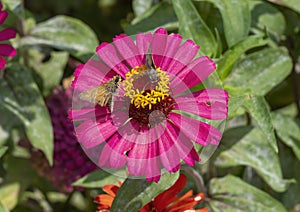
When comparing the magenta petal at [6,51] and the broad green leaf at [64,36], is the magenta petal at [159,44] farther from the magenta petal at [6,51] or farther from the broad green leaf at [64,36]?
the broad green leaf at [64,36]

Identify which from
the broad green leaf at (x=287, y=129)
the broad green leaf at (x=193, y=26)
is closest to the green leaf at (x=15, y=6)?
the broad green leaf at (x=193, y=26)

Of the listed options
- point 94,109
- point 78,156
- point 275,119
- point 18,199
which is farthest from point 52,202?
point 94,109

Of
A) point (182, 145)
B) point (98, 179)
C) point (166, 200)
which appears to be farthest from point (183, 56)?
point (98, 179)

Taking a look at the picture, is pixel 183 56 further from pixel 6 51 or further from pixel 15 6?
pixel 15 6

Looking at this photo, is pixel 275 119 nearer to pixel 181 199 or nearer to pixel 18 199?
pixel 181 199

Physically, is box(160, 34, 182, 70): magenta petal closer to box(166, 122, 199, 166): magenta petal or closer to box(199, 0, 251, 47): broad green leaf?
box(166, 122, 199, 166): magenta petal

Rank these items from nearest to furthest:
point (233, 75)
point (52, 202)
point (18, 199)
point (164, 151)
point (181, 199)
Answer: point (164, 151) < point (181, 199) < point (233, 75) < point (18, 199) < point (52, 202)

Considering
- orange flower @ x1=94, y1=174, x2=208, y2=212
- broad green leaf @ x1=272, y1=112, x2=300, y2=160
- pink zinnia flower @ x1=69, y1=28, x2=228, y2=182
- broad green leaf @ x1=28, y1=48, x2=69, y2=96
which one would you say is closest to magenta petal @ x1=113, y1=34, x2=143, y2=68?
pink zinnia flower @ x1=69, y1=28, x2=228, y2=182
